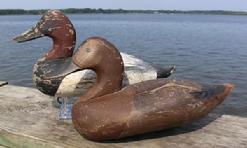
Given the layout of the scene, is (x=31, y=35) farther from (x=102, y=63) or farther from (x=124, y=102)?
(x=124, y=102)

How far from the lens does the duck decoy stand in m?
3.13

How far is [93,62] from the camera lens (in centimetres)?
327

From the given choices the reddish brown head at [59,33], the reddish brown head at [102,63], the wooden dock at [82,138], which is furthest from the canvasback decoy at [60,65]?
the reddish brown head at [102,63]

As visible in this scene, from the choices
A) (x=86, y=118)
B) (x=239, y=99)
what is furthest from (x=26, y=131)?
(x=239, y=99)

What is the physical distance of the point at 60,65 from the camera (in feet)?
13.5

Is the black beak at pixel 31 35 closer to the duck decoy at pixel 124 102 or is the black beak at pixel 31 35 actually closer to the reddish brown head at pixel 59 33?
the reddish brown head at pixel 59 33

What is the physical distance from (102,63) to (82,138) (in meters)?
0.61

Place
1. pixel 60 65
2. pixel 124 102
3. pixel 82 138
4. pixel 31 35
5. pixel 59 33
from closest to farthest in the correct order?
pixel 124 102, pixel 82 138, pixel 60 65, pixel 59 33, pixel 31 35

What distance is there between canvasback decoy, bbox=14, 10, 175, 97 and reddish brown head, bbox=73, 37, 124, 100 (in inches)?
29.2

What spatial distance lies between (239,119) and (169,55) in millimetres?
14115

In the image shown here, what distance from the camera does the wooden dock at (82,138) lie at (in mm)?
3207

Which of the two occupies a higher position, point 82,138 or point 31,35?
point 31,35

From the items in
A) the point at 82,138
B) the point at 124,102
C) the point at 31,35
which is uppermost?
the point at 31,35

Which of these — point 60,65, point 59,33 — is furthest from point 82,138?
point 59,33
